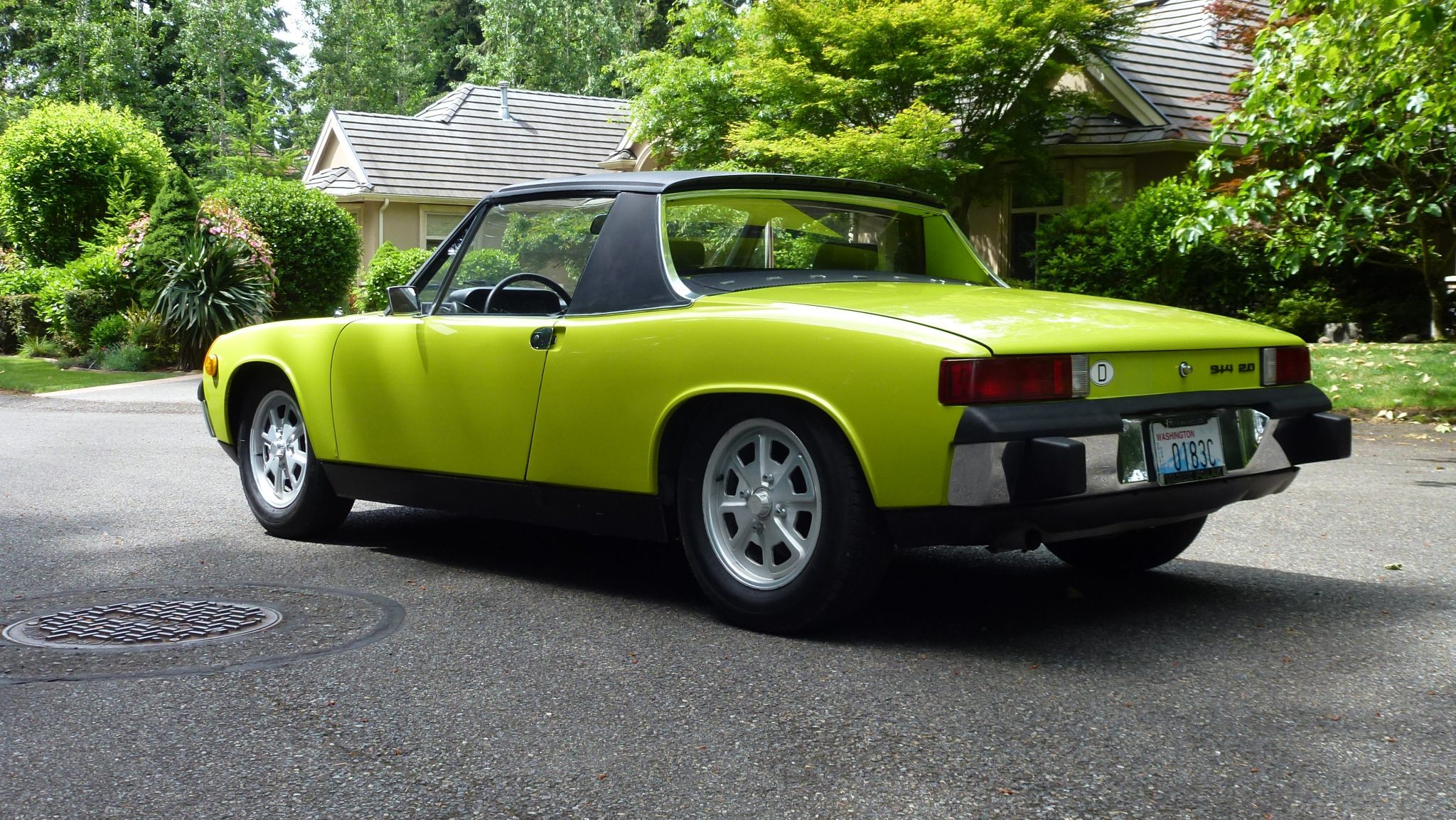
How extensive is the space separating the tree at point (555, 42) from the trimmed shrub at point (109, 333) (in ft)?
100

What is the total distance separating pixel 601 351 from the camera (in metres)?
4.82

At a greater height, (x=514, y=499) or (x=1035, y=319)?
(x=1035, y=319)

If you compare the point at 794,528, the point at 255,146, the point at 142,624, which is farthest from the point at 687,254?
the point at 255,146

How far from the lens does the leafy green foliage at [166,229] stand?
19922mm

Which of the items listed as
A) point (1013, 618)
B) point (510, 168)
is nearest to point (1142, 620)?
point (1013, 618)

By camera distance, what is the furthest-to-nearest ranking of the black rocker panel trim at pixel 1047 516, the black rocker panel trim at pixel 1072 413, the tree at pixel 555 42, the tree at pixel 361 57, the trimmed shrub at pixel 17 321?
the tree at pixel 361 57 → the tree at pixel 555 42 → the trimmed shrub at pixel 17 321 → the black rocker panel trim at pixel 1047 516 → the black rocker panel trim at pixel 1072 413

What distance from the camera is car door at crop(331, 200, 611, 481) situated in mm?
5133

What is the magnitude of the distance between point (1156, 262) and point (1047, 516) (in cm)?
1303

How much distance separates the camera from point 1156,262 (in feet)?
53.5

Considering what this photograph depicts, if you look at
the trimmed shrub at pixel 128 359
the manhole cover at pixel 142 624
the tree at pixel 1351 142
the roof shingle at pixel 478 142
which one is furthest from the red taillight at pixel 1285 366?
the roof shingle at pixel 478 142

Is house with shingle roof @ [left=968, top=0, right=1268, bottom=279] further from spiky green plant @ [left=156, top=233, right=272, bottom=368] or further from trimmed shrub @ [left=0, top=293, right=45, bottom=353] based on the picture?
trimmed shrub @ [left=0, top=293, right=45, bottom=353]

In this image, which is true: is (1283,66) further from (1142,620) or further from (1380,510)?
(1142,620)

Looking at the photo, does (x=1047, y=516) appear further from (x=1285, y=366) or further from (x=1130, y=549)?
(x=1130, y=549)

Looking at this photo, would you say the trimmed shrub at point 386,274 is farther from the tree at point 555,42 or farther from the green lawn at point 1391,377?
the tree at point 555,42
